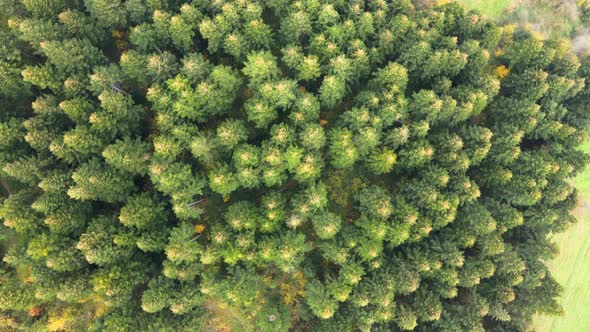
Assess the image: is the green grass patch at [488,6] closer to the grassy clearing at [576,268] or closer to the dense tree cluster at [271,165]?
the dense tree cluster at [271,165]

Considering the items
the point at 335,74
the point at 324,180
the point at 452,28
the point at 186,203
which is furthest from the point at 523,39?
the point at 186,203

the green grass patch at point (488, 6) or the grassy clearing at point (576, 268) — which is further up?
the green grass patch at point (488, 6)

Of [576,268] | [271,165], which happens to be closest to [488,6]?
[576,268]

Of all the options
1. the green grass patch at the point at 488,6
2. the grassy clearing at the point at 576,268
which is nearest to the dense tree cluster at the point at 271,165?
the green grass patch at the point at 488,6

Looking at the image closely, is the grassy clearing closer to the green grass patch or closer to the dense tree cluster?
the dense tree cluster

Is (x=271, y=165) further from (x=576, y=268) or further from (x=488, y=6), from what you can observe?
(x=576, y=268)

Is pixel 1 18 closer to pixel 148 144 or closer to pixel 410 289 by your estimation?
pixel 148 144
